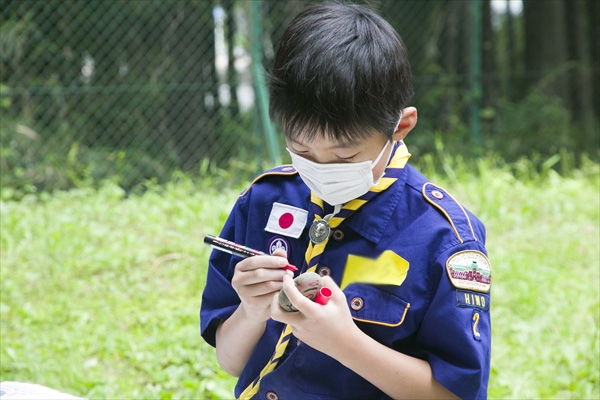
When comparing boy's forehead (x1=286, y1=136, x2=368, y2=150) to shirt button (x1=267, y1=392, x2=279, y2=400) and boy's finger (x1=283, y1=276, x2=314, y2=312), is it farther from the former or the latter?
shirt button (x1=267, y1=392, x2=279, y2=400)

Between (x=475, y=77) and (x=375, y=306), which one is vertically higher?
(x=475, y=77)

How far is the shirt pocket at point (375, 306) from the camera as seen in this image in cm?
131

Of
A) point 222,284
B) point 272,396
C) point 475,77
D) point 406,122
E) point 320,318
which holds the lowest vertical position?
point 272,396

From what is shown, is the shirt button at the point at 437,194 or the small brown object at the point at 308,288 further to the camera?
the shirt button at the point at 437,194

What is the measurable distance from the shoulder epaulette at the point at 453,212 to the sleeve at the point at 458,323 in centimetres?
2

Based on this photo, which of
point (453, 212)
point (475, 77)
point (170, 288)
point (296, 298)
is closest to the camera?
point (296, 298)

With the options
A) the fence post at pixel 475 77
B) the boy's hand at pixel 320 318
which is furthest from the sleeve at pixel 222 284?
the fence post at pixel 475 77

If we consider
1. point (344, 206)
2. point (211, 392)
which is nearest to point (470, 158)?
point (211, 392)

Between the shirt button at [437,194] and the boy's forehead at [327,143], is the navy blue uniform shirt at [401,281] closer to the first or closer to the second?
the shirt button at [437,194]

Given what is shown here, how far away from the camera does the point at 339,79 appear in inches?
49.0

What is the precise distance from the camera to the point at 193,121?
5711 millimetres

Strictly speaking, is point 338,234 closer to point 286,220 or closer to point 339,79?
point 286,220

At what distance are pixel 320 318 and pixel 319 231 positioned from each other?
0.24 metres

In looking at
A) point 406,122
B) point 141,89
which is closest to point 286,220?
point 406,122
